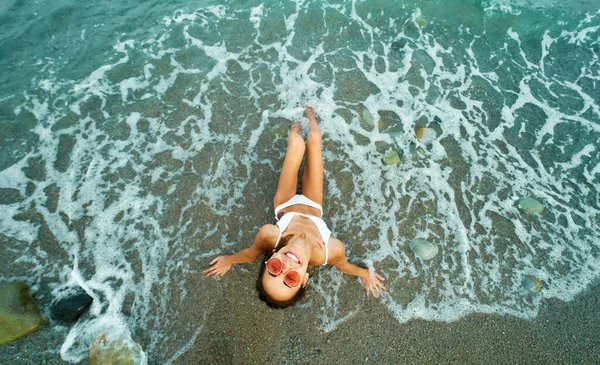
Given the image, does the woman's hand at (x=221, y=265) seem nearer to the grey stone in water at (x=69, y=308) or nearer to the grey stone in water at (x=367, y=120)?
the grey stone in water at (x=69, y=308)

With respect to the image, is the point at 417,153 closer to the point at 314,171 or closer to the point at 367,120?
the point at 367,120

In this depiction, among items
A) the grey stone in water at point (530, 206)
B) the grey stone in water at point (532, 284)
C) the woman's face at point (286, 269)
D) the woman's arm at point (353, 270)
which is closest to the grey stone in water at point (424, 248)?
the woman's arm at point (353, 270)

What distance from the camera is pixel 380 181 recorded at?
5367mm

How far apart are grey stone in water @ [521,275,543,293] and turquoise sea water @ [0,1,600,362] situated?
0.22ft

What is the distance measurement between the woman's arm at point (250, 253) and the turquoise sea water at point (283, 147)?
1.15 ft

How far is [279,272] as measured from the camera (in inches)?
120

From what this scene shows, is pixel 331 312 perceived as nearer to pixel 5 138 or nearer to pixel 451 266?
pixel 451 266

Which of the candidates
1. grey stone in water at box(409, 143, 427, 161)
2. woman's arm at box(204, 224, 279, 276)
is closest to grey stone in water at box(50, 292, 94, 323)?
woman's arm at box(204, 224, 279, 276)

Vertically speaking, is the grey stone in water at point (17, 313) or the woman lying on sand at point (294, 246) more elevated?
the woman lying on sand at point (294, 246)

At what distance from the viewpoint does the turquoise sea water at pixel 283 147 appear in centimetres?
439

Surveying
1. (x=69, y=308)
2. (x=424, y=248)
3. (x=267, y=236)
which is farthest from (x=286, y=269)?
(x=69, y=308)

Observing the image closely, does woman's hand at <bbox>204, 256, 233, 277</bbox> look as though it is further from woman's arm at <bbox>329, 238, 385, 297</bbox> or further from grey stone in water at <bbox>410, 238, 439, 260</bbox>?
grey stone in water at <bbox>410, 238, 439, 260</bbox>

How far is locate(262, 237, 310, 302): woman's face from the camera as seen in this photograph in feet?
10.1

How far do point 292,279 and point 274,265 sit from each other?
222 mm
